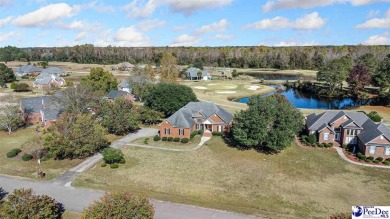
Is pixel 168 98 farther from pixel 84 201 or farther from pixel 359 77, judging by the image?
pixel 359 77

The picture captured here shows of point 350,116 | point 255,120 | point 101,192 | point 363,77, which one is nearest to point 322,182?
point 255,120

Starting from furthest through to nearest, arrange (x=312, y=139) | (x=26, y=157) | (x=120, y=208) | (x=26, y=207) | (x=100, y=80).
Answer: (x=100, y=80) < (x=312, y=139) < (x=26, y=157) < (x=26, y=207) < (x=120, y=208)

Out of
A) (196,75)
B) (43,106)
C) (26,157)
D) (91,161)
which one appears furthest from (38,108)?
(196,75)

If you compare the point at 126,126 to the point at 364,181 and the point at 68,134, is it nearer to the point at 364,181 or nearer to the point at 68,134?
the point at 68,134

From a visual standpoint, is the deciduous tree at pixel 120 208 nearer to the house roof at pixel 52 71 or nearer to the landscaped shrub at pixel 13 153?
the landscaped shrub at pixel 13 153

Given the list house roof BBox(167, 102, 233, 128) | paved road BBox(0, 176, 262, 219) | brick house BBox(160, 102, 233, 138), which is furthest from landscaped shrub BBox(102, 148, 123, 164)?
house roof BBox(167, 102, 233, 128)

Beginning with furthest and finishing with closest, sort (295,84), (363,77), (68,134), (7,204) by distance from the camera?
(295,84), (363,77), (68,134), (7,204)
